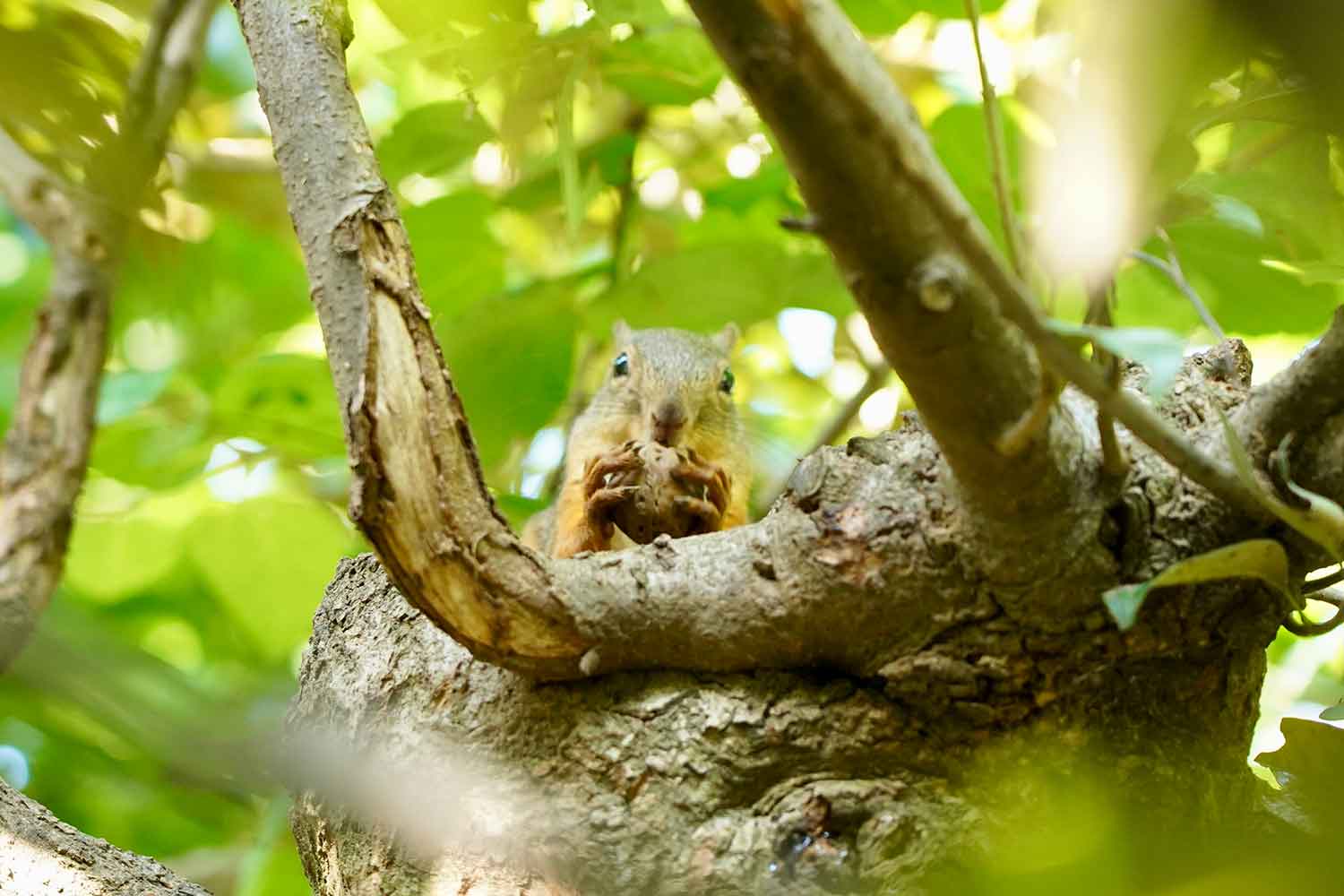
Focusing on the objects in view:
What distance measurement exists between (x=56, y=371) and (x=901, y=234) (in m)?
2.50

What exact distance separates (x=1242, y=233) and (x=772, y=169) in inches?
40.5

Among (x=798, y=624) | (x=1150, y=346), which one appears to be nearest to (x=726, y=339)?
(x=798, y=624)

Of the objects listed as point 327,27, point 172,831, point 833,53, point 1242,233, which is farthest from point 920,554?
point 172,831

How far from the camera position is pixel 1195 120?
1.09m

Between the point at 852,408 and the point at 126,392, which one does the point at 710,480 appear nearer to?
the point at 852,408

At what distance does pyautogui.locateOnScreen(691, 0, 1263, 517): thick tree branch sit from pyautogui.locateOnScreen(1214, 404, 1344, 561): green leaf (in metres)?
0.02

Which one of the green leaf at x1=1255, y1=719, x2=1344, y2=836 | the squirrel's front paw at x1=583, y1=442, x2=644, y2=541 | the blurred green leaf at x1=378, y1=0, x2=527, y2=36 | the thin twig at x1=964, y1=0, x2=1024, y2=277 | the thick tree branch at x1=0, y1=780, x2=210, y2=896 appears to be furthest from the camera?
the squirrel's front paw at x1=583, y1=442, x2=644, y2=541

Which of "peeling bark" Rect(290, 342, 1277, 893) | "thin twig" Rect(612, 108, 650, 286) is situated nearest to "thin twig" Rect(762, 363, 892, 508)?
"thin twig" Rect(612, 108, 650, 286)

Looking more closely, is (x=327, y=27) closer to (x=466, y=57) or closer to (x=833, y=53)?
(x=466, y=57)

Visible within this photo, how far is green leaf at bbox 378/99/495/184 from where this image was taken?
111 inches

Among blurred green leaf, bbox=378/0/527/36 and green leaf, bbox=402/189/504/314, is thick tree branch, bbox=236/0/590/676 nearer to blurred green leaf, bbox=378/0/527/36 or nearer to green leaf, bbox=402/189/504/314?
blurred green leaf, bbox=378/0/527/36

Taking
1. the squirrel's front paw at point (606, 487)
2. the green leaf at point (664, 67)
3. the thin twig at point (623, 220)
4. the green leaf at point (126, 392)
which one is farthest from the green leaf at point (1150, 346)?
the green leaf at point (126, 392)

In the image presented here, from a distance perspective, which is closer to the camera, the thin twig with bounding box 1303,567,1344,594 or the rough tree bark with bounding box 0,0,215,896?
the thin twig with bounding box 1303,567,1344,594

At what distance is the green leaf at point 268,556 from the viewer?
2.81 metres
